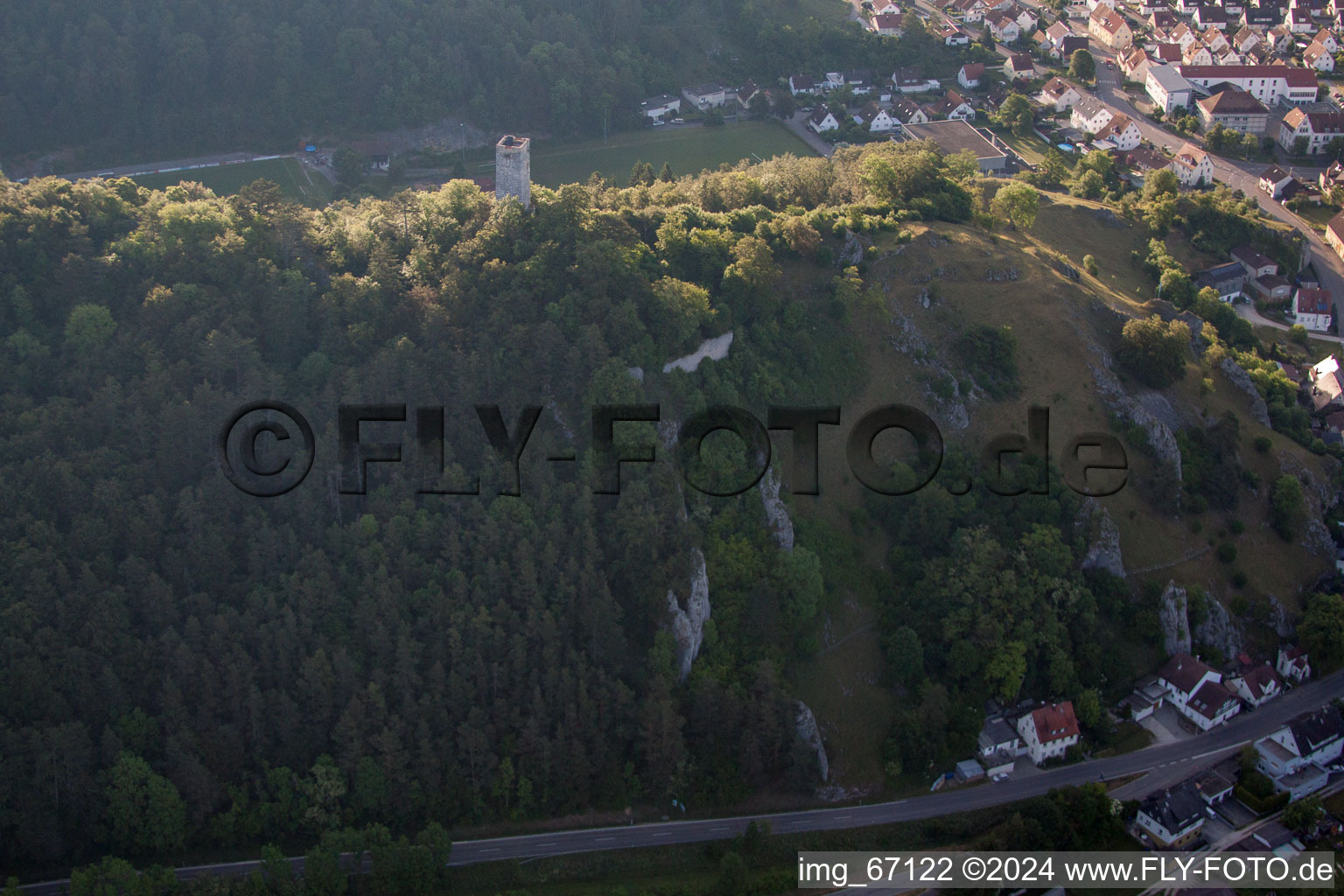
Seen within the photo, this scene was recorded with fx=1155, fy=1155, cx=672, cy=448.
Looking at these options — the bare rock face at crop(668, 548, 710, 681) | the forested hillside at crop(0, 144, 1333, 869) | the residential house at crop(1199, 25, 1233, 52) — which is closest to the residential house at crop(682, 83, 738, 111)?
the forested hillside at crop(0, 144, 1333, 869)

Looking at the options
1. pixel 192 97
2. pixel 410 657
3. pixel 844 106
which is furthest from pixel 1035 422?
pixel 192 97

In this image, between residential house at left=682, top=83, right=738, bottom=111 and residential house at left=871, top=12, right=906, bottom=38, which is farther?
residential house at left=871, top=12, right=906, bottom=38

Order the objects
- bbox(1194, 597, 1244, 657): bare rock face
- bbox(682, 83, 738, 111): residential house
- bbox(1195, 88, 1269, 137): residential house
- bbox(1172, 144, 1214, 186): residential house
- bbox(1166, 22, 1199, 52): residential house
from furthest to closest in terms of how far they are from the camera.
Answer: bbox(1166, 22, 1199, 52): residential house
bbox(682, 83, 738, 111): residential house
bbox(1195, 88, 1269, 137): residential house
bbox(1172, 144, 1214, 186): residential house
bbox(1194, 597, 1244, 657): bare rock face

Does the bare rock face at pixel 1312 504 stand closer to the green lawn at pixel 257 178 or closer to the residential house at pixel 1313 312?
the residential house at pixel 1313 312

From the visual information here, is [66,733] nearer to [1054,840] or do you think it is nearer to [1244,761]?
[1054,840]

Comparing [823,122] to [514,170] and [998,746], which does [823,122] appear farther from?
[998,746]

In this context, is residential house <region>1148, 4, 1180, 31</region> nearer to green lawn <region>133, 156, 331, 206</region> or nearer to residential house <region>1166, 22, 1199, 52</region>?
residential house <region>1166, 22, 1199, 52</region>

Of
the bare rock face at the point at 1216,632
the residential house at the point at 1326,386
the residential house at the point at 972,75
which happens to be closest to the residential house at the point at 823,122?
the residential house at the point at 972,75
